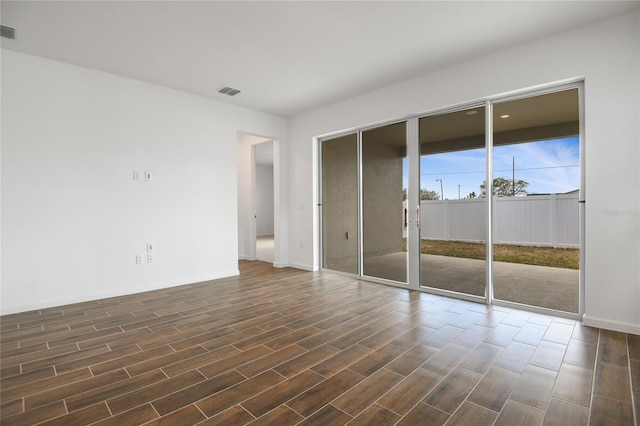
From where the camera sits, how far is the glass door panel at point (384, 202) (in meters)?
4.55

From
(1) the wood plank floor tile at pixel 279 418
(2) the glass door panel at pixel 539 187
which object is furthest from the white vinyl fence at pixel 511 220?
(1) the wood plank floor tile at pixel 279 418

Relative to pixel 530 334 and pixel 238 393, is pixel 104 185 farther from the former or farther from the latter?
pixel 530 334

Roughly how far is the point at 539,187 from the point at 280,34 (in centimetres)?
324

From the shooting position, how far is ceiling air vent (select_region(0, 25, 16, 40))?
298 centimetres

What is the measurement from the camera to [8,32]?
303 centimetres

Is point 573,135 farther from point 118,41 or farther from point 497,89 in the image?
point 118,41

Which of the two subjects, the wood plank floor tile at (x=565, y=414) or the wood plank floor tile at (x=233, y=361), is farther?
the wood plank floor tile at (x=233, y=361)

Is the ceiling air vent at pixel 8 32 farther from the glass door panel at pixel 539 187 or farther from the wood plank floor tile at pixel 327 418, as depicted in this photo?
the glass door panel at pixel 539 187

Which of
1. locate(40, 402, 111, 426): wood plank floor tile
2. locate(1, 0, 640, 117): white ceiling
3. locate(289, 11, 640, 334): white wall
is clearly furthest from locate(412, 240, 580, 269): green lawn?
locate(40, 402, 111, 426): wood plank floor tile

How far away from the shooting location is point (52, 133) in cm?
360

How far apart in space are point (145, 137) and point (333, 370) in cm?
395

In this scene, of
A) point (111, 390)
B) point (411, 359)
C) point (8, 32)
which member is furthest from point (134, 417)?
point (8, 32)

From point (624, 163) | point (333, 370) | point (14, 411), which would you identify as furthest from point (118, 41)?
point (624, 163)

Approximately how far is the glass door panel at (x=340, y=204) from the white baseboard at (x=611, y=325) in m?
2.87
